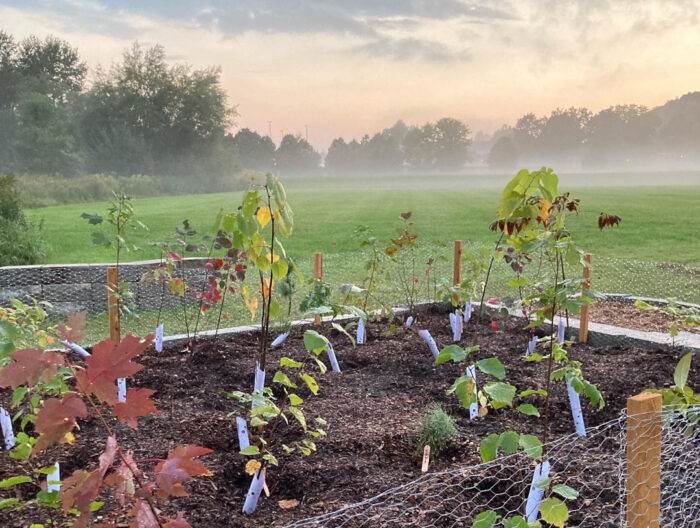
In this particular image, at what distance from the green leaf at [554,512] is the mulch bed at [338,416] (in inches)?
30.4

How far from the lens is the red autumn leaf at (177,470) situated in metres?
0.91

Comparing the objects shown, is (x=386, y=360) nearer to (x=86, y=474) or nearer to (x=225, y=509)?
(x=225, y=509)

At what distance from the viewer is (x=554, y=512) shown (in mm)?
1384

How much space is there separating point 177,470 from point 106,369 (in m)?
0.21

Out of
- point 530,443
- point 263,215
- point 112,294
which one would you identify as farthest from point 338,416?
point 112,294

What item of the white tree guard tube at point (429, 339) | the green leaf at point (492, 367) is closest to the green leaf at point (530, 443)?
the green leaf at point (492, 367)

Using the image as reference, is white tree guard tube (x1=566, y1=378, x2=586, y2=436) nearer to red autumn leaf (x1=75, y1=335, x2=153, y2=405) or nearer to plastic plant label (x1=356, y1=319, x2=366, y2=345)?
plastic plant label (x1=356, y1=319, x2=366, y2=345)

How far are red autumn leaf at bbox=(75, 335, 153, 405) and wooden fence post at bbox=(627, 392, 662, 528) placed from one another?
100 cm

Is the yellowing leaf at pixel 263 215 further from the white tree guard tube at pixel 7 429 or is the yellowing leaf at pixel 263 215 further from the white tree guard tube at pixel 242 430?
the white tree guard tube at pixel 7 429

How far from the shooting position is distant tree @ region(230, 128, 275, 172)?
3684 cm

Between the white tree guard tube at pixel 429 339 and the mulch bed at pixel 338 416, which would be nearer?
the mulch bed at pixel 338 416

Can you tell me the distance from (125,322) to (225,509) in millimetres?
4008

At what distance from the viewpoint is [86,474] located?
2.99ft

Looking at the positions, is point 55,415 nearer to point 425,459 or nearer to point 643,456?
point 643,456
